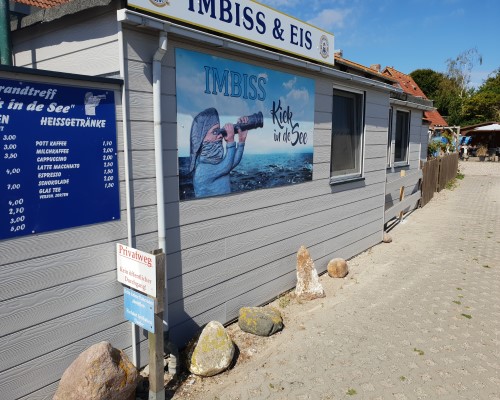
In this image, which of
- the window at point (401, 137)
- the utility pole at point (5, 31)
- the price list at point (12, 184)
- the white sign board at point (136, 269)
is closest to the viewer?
the price list at point (12, 184)

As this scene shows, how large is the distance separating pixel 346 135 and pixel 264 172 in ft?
7.81

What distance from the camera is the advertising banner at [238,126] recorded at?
378 cm

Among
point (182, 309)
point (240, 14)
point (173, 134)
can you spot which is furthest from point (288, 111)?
point (182, 309)

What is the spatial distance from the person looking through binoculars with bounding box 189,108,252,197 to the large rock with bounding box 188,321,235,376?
1325 millimetres

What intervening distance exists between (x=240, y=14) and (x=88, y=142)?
2148mm

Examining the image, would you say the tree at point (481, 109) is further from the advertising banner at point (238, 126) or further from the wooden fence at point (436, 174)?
the advertising banner at point (238, 126)

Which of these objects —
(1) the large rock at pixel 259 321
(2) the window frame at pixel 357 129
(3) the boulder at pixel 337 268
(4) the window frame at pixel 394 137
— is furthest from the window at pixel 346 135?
(4) the window frame at pixel 394 137

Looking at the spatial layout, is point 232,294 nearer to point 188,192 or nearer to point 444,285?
point 188,192

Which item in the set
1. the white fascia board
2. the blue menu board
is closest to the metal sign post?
the blue menu board

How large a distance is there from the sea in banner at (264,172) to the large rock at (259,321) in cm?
136

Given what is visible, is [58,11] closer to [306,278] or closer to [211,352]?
[211,352]

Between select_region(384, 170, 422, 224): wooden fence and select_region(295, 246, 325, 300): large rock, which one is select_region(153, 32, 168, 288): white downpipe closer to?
select_region(295, 246, 325, 300): large rock

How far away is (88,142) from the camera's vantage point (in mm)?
2998

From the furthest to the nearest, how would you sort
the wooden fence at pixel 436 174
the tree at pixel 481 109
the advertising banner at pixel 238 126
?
the tree at pixel 481 109 → the wooden fence at pixel 436 174 → the advertising banner at pixel 238 126
